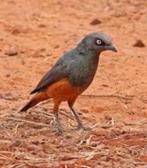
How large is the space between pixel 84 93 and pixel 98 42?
8.99 ft

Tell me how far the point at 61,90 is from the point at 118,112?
1.80 m

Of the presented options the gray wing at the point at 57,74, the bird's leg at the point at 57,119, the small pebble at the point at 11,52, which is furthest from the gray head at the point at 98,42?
the small pebble at the point at 11,52

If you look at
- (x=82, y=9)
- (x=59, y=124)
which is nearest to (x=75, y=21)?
(x=82, y=9)

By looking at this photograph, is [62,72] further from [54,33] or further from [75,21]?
[75,21]

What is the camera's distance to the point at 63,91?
9125 mm

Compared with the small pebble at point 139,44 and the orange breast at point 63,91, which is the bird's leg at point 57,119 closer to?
the orange breast at point 63,91

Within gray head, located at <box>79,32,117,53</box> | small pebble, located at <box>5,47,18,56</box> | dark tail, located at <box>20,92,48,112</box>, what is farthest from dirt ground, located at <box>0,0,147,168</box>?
gray head, located at <box>79,32,117,53</box>

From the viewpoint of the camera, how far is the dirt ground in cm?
815

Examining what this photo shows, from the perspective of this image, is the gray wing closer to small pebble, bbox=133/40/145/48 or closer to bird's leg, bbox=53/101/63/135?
bird's leg, bbox=53/101/63/135

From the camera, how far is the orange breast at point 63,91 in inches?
356

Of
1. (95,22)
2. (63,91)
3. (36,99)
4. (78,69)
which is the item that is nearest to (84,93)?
(36,99)

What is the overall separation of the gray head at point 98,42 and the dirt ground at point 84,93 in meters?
0.98

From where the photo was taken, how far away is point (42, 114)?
996cm

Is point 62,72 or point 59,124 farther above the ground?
point 62,72
